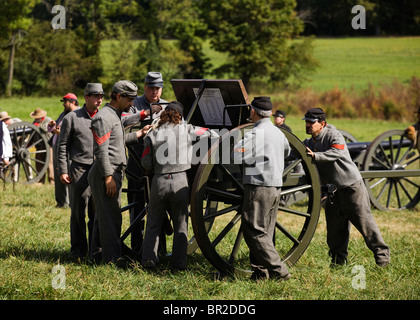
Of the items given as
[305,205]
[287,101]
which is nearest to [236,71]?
[287,101]

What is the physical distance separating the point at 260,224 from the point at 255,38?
39286 millimetres

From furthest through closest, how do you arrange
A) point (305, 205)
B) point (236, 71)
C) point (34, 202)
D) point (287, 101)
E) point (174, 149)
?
point (236, 71), point (287, 101), point (305, 205), point (34, 202), point (174, 149)

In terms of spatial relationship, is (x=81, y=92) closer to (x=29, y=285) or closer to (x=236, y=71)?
(x=236, y=71)

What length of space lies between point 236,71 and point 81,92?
1303 cm

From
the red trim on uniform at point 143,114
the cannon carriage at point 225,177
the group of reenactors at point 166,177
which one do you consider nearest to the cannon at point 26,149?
the group of reenactors at point 166,177

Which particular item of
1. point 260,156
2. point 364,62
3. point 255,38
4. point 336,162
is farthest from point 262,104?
point 364,62

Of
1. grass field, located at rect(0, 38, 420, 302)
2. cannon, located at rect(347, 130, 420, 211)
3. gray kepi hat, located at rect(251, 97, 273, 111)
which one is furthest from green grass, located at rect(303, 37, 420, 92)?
gray kepi hat, located at rect(251, 97, 273, 111)

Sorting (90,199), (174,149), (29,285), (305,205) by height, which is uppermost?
(174,149)

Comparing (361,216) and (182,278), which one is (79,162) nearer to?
(182,278)

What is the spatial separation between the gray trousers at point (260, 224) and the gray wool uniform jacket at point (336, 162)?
1055 mm

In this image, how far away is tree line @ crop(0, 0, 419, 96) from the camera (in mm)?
34125

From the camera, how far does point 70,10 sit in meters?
36.1

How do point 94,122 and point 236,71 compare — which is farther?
point 236,71
